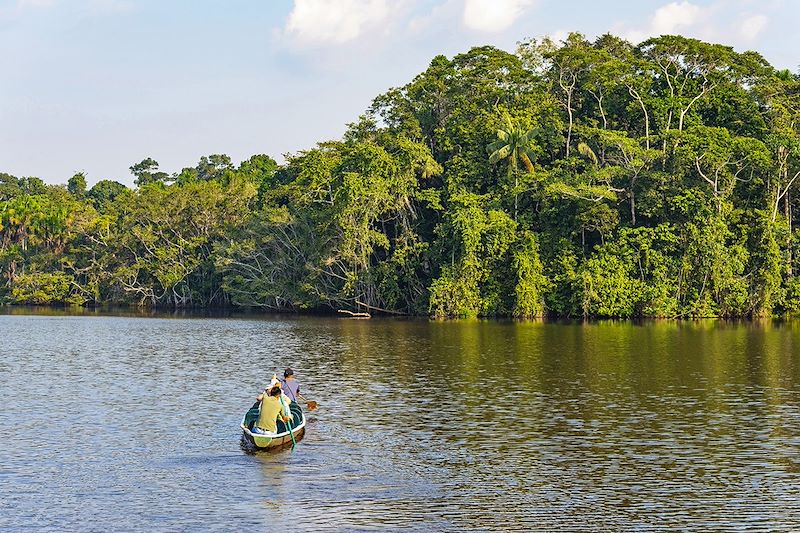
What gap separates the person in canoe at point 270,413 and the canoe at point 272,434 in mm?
146

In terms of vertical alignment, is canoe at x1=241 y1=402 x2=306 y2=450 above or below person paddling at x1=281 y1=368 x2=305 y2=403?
below

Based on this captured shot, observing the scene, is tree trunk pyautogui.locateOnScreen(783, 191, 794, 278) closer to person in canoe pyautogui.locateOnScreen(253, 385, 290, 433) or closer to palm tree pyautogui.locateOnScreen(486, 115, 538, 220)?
palm tree pyautogui.locateOnScreen(486, 115, 538, 220)

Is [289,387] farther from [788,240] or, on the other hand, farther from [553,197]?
[788,240]

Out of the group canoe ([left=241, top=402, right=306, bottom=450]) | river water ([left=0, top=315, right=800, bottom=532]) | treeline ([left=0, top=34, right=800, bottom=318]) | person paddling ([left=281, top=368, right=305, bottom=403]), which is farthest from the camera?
treeline ([left=0, top=34, right=800, bottom=318])

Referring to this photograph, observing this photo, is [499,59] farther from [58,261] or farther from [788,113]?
[58,261]

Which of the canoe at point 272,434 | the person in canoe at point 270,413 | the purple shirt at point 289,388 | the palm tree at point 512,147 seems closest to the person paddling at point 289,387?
the purple shirt at point 289,388

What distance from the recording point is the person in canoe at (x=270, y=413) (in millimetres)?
20594

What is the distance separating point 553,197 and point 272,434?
148 ft

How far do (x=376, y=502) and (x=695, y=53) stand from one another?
58038 millimetres

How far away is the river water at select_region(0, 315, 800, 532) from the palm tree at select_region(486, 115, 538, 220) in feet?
85.1

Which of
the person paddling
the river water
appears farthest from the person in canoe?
the person paddling

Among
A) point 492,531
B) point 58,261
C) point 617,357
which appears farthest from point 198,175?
point 492,531

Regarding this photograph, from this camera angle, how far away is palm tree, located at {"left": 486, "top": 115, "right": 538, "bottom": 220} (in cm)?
6650

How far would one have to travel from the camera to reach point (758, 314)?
203ft
